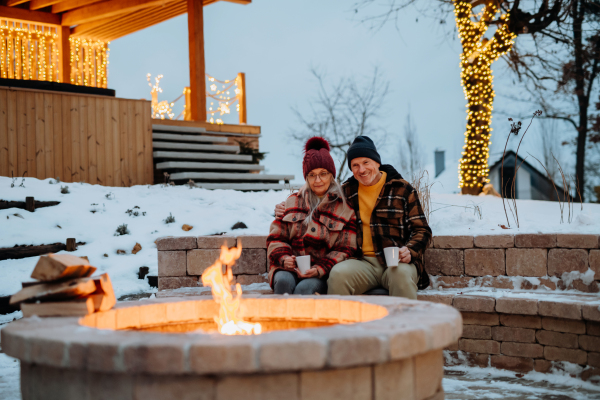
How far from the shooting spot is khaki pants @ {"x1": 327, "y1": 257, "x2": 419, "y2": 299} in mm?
3240

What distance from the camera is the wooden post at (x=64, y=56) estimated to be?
41.5 feet

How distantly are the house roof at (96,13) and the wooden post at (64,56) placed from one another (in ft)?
0.58

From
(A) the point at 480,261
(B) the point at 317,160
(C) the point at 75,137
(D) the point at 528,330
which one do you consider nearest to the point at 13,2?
(C) the point at 75,137

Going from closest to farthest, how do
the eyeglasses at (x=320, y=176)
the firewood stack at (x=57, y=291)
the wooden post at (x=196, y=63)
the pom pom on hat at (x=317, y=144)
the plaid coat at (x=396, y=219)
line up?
the firewood stack at (x=57, y=291) → the plaid coat at (x=396, y=219) → the eyeglasses at (x=320, y=176) → the pom pom on hat at (x=317, y=144) → the wooden post at (x=196, y=63)

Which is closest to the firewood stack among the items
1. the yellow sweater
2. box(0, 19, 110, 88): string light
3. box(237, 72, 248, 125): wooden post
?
the yellow sweater

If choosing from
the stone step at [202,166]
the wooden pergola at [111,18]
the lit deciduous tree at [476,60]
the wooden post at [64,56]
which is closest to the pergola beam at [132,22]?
the wooden pergola at [111,18]

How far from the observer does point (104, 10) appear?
37.5 feet

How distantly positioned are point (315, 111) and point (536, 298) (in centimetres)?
1047

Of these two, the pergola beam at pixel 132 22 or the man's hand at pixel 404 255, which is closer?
the man's hand at pixel 404 255

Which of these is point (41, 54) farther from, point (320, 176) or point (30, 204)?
point (320, 176)

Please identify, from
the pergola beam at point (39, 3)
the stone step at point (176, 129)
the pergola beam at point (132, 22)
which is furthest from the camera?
the pergola beam at point (132, 22)

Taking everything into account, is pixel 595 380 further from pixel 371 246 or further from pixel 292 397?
pixel 292 397

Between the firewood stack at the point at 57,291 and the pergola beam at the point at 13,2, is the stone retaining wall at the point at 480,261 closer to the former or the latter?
the firewood stack at the point at 57,291

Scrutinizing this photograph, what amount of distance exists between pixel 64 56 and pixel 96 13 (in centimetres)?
172
